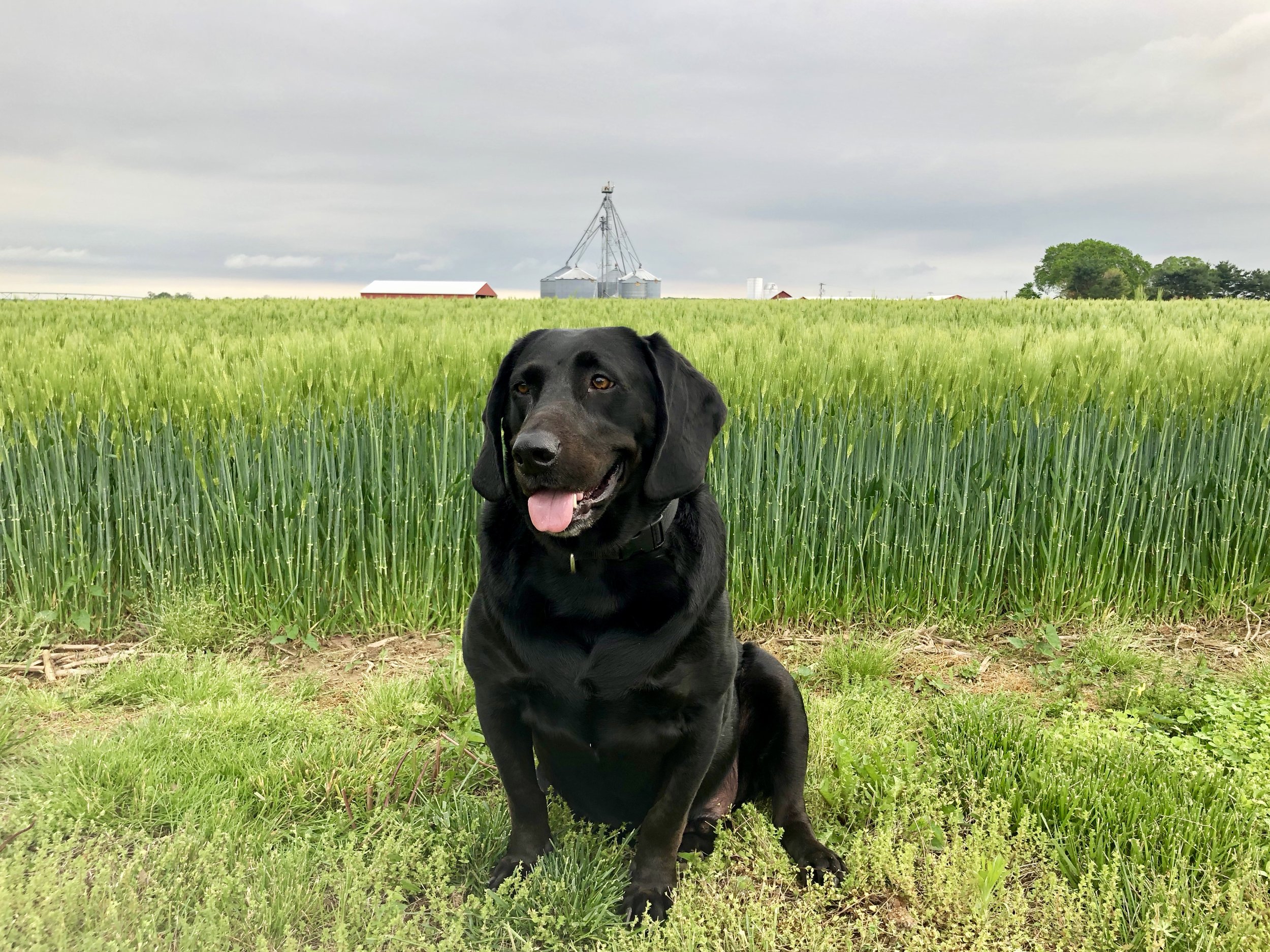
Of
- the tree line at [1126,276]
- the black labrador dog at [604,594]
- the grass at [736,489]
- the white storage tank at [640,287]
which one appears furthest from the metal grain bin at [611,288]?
the black labrador dog at [604,594]

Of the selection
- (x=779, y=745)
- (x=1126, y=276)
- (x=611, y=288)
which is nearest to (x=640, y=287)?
(x=611, y=288)

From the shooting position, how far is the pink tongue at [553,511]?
1.84 m

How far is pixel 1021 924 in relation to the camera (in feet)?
Answer: 6.81

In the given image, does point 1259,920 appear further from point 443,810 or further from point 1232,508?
point 1232,508

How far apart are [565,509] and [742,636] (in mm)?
2447

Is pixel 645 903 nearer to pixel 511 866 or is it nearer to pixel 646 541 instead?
pixel 511 866

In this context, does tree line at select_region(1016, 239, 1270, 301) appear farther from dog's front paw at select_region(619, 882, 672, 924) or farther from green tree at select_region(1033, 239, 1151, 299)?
dog's front paw at select_region(619, 882, 672, 924)

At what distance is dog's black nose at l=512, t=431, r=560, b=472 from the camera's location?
176 centimetres

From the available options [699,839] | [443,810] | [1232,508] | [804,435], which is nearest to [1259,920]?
[699,839]

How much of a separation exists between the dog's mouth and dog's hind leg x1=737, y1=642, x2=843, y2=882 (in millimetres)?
775

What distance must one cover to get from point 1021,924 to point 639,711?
3.75ft

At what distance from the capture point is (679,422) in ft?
6.59

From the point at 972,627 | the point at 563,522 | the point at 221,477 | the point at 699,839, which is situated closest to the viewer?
the point at 563,522

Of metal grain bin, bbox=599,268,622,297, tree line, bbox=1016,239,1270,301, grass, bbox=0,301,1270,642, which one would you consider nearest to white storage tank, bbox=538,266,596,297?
metal grain bin, bbox=599,268,622,297
